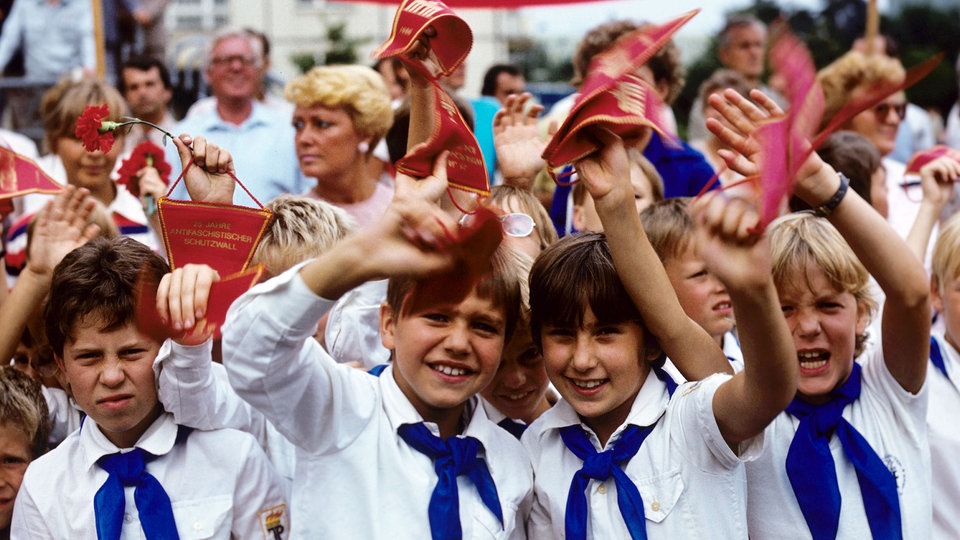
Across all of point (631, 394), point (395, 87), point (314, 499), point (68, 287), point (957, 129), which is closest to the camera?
point (314, 499)

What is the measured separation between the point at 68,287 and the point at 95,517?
1.91 feet

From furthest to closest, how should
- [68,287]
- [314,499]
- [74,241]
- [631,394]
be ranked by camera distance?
[74,241] < [68,287] < [631,394] < [314,499]

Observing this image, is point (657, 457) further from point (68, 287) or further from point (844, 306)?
point (68, 287)

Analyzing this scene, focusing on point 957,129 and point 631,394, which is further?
point 957,129

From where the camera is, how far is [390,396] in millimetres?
2629

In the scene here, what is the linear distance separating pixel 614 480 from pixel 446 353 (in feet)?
1.58

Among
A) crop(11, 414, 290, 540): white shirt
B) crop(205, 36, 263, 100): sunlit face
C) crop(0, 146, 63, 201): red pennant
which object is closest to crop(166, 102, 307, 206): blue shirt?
crop(205, 36, 263, 100): sunlit face

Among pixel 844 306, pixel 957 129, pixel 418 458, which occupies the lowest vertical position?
pixel 957 129

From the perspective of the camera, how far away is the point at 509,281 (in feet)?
9.02

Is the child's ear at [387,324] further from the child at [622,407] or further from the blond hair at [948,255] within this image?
the blond hair at [948,255]

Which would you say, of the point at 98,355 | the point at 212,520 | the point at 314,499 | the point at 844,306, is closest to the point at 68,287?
the point at 98,355

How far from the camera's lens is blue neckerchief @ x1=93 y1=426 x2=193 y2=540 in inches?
109

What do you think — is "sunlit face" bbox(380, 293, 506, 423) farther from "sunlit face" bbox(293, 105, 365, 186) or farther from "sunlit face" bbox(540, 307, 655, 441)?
"sunlit face" bbox(293, 105, 365, 186)

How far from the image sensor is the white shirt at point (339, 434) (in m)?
2.21
